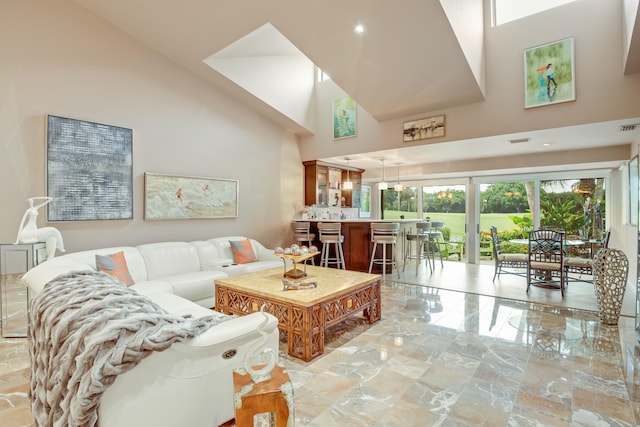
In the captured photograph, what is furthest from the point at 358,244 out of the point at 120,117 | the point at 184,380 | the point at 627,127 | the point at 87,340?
the point at 87,340

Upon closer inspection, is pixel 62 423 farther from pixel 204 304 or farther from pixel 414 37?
pixel 414 37

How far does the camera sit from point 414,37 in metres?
3.88

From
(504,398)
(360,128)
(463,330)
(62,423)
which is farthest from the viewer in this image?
(360,128)

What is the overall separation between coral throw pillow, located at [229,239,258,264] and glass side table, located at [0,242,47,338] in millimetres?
2291

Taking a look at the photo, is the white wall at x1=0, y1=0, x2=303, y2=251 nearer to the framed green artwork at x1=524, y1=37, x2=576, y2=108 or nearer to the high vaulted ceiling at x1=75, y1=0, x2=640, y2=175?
the high vaulted ceiling at x1=75, y1=0, x2=640, y2=175

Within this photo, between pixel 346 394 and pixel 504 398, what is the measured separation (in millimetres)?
1082

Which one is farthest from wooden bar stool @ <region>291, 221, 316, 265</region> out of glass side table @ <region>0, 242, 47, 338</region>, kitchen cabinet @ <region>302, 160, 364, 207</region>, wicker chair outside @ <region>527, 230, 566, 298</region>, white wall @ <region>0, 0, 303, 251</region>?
glass side table @ <region>0, 242, 47, 338</region>

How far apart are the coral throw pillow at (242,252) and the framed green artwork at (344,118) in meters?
2.96

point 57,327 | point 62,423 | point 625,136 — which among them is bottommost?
point 62,423

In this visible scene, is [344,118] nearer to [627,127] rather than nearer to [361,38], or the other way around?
[361,38]

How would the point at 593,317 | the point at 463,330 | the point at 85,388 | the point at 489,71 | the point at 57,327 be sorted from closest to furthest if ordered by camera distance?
the point at 85,388 → the point at 57,327 → the point at 463,330 → the point at 593,317 → the point at 489,71

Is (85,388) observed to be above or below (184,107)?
below

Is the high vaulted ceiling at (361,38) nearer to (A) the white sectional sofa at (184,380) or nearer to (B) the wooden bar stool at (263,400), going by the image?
(A) the white sectional sofa at (184,380)

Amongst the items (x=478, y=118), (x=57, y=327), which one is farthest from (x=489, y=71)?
(x=57, y=327)
